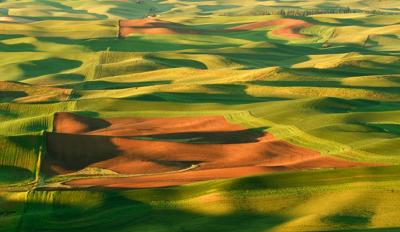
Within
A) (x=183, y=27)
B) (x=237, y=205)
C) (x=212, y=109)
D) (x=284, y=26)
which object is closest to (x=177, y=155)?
(x=237, y=205)

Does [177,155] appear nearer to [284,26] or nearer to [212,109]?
[212,109]

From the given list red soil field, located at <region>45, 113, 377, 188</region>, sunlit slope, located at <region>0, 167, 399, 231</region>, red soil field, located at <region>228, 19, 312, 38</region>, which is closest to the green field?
sunlit slope, located at <region>0, 167, 399, 231</region>

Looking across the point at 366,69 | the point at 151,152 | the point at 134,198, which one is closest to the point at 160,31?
the point at 366,69

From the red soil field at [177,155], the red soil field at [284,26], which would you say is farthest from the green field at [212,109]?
the red soil field at [177,155]

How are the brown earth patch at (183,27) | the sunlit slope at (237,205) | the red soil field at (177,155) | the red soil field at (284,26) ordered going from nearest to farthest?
1. the sunlit slope at (237,205)
2. the red soil field at (177,155)
3. the brown earth patch at (183,27)
4. the red soil field at (284,26)

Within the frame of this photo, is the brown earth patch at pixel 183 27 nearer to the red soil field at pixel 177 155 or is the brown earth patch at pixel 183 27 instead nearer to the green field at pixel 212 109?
the green field at pixel 212 109
